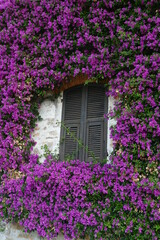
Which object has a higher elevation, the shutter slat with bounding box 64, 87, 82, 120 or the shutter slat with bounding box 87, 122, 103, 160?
the shutter slat with bounding box 64, 87, 82, 120

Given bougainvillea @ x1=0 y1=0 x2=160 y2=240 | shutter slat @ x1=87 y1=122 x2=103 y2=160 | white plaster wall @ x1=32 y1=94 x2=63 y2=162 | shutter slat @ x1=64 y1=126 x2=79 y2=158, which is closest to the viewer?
bougainvillea @ x1=0 y1=0 x2=160 y2=240

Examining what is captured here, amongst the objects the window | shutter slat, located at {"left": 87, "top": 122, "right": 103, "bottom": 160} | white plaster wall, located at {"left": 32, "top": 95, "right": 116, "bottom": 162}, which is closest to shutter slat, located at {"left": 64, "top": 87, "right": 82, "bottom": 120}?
the window

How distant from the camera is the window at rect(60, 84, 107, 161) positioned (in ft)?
15.5

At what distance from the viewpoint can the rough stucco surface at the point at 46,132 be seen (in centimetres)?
476

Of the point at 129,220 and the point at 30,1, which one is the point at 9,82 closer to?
the point at 30,1

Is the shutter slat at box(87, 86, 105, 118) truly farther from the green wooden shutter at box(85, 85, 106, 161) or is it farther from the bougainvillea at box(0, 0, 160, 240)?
the bougainvillea at box(0, 0, 160, 240)

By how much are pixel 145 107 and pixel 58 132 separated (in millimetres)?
1636

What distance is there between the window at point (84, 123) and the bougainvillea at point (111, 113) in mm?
321

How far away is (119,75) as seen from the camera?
440 centimetres

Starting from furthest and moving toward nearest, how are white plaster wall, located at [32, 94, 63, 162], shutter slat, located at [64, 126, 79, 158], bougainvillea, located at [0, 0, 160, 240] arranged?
1. white plaster wall, located at [32, 94, 63, 162]
2. shutter slat, located at [64, 126, 79, 158]
3. bougainvillea, located at [0, 0, 160, 240]

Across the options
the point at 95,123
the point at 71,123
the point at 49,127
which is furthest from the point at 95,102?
the point at 49,127

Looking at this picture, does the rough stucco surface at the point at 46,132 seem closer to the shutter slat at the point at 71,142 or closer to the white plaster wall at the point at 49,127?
the white plaster wall at the point at 49,127

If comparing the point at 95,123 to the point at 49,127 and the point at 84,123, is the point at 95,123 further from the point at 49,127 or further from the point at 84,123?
the point at 49,127

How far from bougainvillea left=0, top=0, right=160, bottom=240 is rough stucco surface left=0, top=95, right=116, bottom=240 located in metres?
0.15
